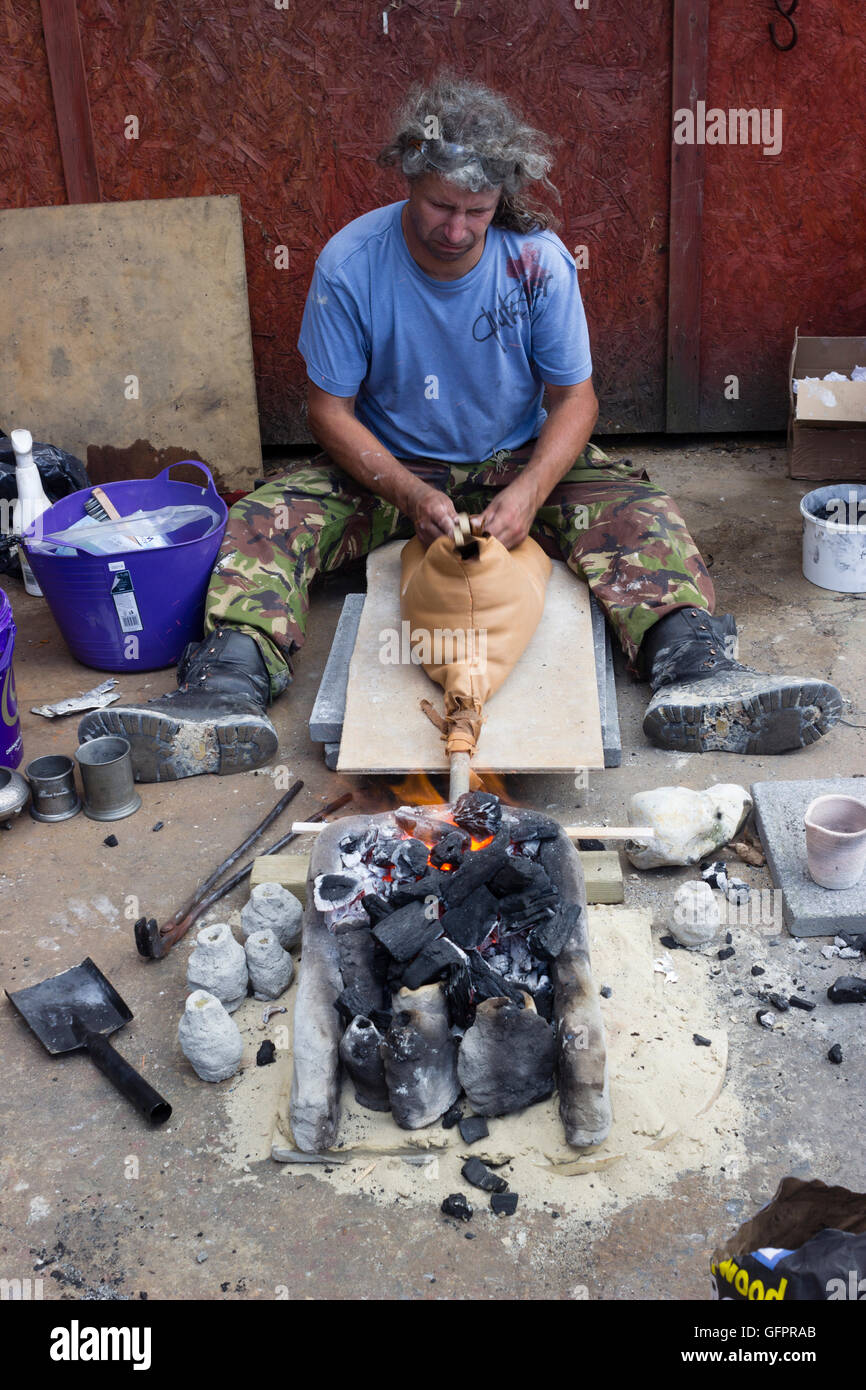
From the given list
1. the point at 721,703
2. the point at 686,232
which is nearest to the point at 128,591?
the point at 721,703

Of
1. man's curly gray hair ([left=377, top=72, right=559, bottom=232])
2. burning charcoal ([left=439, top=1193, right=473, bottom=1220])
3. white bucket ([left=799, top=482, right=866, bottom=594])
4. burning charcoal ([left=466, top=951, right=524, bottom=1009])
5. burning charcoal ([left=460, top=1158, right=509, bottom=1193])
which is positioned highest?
man's curly gray hair ([left=377, top=72, right=559, bottom=232])

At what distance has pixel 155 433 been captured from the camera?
510 cm

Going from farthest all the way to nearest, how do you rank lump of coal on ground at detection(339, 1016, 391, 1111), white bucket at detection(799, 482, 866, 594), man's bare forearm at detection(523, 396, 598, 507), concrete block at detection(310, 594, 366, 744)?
1. white bucket at detection(799, 482, 866, 594)
2. man's bare forearm at detection(523, 396, 598, 507)
3. concrete block at detection(310, 594, 366, 744)
4. lump of coal on ground at detection(339, 1016, 391, 1111)

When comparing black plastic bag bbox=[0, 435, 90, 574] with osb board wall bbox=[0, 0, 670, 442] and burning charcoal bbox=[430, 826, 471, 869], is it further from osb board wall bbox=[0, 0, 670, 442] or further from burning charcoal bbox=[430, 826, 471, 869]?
burning charcoal bbox=[430, 826, 471, 869]

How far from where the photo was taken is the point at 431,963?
238cm

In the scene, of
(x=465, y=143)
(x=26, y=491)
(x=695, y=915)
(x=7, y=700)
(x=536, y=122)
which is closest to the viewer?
(x=695, y=915)

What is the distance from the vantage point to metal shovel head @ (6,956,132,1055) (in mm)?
2566

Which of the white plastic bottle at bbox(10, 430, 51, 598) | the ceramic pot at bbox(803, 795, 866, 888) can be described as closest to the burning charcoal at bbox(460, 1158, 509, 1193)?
the ceramic pot at bbox(803, 795, 866, 888)

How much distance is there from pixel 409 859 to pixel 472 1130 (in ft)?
1.88

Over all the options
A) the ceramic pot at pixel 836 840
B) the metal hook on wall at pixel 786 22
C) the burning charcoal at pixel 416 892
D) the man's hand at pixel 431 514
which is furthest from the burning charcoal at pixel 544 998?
the metal hook on wall at pixel 786 22

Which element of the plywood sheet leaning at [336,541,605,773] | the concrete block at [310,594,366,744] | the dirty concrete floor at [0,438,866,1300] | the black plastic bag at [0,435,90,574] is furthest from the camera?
the black plastic bag at [0,435,90,574]

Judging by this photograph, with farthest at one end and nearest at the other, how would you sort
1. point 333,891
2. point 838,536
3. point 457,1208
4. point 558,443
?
point 838,536 → point 558,443 → point 333,891 → point 457,1208

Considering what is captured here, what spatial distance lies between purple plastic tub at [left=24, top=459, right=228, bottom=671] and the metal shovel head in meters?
1.41

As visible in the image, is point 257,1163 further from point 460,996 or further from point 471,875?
point 471,875
